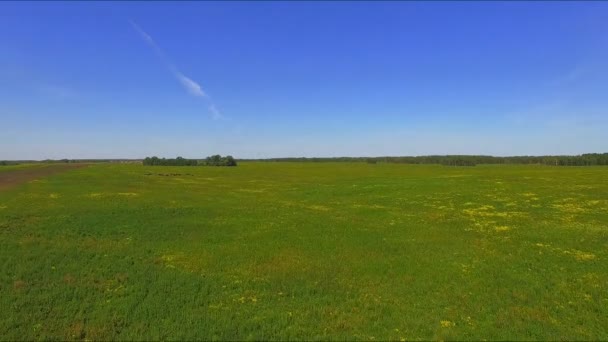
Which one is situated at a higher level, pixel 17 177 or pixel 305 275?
pixel 17 177

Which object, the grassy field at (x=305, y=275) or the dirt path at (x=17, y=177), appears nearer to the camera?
the grassy field at (x=305, y=275)

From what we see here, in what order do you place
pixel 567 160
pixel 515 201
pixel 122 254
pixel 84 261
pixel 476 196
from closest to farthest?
pixel 84 261
pixel 122 254
pixel 515 201
pixel 476 196
pixel 567 160

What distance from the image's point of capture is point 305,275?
53.2 feet

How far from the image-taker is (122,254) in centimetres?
1912

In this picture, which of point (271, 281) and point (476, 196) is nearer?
point (271, 281)

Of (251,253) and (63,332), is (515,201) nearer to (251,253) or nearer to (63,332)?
(251,253)

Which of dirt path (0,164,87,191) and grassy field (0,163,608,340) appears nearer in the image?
grassy field (0,163,608,340)

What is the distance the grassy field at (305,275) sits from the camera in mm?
11602

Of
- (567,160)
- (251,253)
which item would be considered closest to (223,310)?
(251,253)

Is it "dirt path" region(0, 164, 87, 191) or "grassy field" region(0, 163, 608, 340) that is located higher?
"dirt path" region(0, 164, 87, 191)

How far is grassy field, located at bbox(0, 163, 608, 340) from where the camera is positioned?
1160 cm

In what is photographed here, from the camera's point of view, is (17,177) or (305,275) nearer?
(305,275)

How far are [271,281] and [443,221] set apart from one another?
17817 millimetres

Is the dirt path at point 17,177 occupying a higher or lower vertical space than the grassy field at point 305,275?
higher
